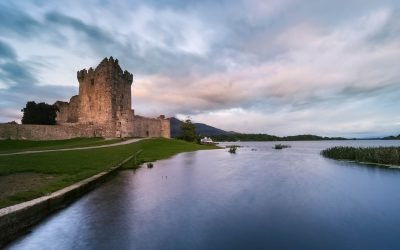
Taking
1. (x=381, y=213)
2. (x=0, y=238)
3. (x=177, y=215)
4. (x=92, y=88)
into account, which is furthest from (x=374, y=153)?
(x=92, y=88)

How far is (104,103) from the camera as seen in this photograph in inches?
2004

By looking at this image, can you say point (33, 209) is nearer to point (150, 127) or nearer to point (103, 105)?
point (103, 105)

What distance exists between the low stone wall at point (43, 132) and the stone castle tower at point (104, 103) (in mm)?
2839

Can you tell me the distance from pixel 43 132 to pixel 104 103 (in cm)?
1221

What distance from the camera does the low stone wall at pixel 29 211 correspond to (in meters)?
7.34

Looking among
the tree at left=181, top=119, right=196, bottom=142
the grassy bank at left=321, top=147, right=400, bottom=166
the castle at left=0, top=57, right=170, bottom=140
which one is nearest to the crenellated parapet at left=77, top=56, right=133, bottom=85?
the castle at left=0, top=57, right=170, bottom=140

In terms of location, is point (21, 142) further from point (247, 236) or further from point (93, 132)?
point (247, 236)

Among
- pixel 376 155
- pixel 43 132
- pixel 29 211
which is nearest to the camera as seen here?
pixel 29 211

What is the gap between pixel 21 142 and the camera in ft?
117

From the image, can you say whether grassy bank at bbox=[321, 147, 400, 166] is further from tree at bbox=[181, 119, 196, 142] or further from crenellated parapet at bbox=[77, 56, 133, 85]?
tree at bbox=[181, 119, 196, 142]

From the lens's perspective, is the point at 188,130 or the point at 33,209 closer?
the point at 33,209

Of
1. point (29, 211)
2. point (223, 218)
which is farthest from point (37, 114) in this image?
point (223, 218)

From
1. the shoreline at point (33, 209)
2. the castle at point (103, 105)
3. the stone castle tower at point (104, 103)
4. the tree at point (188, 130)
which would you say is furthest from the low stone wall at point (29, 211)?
the tree at point (188, 130)

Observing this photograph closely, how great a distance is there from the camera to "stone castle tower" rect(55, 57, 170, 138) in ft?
166
